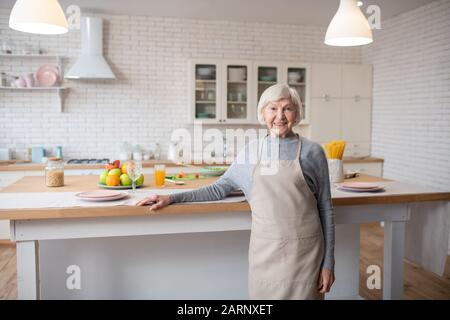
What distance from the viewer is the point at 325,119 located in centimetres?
610

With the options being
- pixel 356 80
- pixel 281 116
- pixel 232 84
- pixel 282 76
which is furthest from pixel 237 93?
pixel 281 116

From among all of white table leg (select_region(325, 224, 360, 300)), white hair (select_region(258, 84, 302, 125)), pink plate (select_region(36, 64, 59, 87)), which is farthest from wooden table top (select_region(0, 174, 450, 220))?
pink plate (select_region(36, 64, 59, 87))

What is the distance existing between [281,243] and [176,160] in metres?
3.79

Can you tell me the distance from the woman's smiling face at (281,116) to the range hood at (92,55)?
380cm

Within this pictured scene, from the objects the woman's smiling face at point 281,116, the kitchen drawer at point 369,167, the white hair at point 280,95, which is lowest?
the kitchen drawer at point 369,167

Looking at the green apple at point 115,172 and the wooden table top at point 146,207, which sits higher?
the green apple at point 115,172

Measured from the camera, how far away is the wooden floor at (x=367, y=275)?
3.68 meters

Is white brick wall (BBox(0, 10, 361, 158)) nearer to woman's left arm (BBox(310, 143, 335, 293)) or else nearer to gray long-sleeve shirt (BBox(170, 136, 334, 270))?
gray long-sleeve shirt (BBox(170, 136, 334, 270))

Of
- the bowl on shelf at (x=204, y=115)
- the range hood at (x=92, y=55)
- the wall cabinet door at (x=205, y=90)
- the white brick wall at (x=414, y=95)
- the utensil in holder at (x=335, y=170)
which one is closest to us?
the utensil in holder at (x=335, y=170)

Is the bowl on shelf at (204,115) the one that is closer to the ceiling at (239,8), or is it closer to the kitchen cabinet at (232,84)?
the kitchen cabinet at (232,84)

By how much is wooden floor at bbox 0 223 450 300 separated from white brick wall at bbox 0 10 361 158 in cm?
162

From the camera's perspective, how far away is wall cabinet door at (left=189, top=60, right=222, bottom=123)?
5.72 meters

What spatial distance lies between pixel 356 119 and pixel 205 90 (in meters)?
2.27

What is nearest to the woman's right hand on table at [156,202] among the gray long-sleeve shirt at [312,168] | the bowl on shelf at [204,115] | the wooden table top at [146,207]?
the wooden table top at [146,207]
